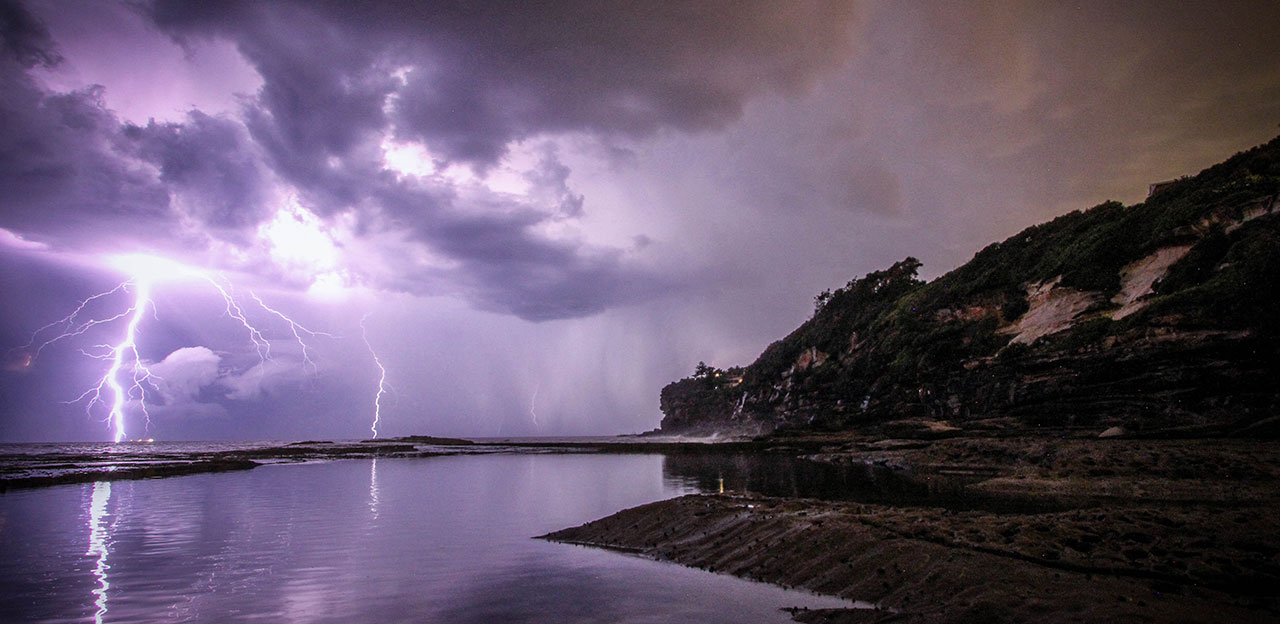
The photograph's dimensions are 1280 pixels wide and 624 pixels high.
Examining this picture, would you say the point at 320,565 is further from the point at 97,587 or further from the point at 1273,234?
the point at 1273,234

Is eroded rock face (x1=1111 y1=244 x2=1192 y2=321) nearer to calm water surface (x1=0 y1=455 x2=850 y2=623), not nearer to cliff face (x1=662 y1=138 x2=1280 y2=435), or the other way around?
cliff face (x1=662 y1=138 x2=1280 y2=435)

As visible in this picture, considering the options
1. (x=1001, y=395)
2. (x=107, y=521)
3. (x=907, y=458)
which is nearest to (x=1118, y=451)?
(x=907, y=458)

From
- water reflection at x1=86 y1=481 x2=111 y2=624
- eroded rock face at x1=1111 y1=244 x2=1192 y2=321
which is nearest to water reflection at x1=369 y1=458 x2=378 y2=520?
water reflection at x1=86 y1=481 x2=111 y2=624

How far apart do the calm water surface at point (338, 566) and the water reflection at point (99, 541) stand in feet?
0.24

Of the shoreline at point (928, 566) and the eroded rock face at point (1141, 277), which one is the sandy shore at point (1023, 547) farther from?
the eroded rock face at point (1141, 277)

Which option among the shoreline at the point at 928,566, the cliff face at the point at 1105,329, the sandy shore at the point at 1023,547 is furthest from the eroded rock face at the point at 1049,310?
the shoreline at the point at 928,566

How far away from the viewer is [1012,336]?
5216 centimetres

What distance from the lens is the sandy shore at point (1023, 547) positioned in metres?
9.13

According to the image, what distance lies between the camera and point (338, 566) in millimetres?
15430

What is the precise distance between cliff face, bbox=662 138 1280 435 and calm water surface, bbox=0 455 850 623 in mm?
30208

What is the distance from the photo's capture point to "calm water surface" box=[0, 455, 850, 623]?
11508 millimetres

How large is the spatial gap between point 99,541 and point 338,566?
34.8ft

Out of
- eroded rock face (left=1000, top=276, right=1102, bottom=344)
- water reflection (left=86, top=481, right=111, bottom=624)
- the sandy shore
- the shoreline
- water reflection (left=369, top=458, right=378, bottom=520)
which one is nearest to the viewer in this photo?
the shoreline

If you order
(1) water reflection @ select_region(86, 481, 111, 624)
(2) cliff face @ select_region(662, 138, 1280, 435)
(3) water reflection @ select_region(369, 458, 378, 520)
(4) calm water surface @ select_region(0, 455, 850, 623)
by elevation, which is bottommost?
(3) water reflection @ select_region(369, 458, 378, 520)
